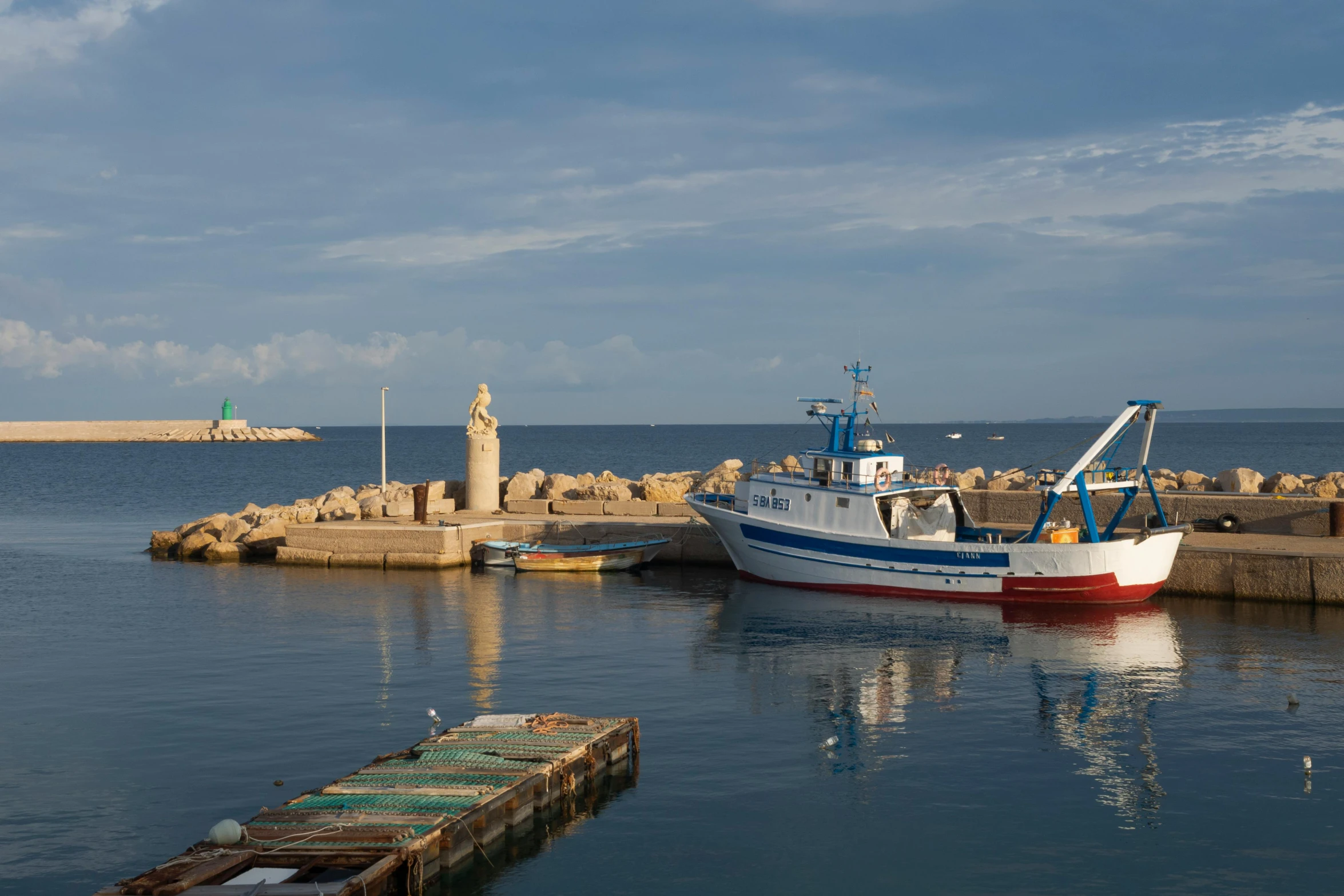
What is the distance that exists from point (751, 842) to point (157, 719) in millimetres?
9728

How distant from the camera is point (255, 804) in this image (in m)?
13.2

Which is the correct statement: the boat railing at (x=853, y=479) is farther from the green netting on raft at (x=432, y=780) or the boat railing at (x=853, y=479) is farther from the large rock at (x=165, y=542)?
the large rock at (x=165, y=542)

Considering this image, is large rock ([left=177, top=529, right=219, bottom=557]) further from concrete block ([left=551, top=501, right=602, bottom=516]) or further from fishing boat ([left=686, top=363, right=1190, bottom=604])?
fishing boat ([left=686, top=363, right=1190, bottom=604])

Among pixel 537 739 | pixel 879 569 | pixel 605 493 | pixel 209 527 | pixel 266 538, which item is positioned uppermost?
pixel 605 493

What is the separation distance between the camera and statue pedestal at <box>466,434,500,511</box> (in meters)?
40.2

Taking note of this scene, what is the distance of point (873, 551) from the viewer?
29047mm

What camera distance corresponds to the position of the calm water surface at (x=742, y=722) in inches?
472

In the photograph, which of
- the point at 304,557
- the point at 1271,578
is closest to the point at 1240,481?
the point at 1271,578

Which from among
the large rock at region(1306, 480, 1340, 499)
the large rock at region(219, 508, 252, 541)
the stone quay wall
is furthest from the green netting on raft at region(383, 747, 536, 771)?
the stone quay wall

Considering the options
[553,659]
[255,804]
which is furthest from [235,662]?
[255,804]

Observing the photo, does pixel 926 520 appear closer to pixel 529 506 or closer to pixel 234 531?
pixel 529 506

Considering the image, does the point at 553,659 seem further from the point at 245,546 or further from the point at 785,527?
the point at 245,546

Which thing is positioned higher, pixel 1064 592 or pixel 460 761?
pixel 1064 592

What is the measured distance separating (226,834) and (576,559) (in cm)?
2284
